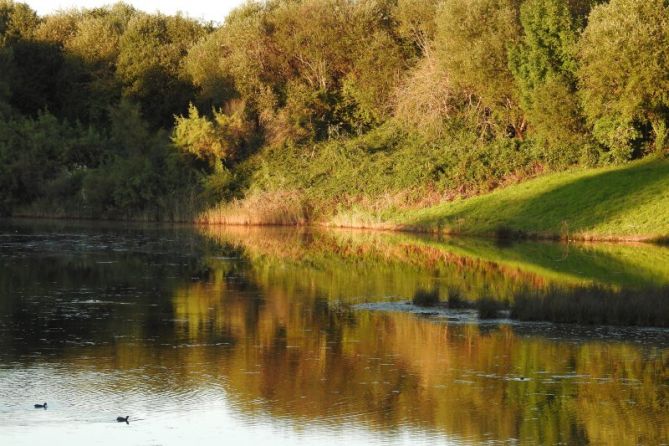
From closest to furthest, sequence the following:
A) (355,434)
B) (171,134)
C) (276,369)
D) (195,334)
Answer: (355,434) < (276,369) < (195,334) < (171,134)

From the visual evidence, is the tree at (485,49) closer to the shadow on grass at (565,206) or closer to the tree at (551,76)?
the tree at (551,76)

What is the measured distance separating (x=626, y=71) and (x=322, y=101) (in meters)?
27.1

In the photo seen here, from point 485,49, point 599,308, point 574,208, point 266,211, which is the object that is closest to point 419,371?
point 599,308

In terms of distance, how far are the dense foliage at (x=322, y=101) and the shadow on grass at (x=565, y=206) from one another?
244 cm

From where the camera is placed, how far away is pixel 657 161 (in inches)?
2135

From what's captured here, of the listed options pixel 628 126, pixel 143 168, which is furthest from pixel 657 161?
pixel 143 168

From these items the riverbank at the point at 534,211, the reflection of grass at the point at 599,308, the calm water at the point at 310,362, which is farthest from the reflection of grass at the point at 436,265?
the riverbank at the point at 534,211

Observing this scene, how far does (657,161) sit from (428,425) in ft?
139

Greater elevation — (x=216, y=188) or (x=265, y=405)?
(x=216, y=188)

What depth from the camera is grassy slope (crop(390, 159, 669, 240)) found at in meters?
49.0

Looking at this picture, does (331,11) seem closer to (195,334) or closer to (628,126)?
(628,126)

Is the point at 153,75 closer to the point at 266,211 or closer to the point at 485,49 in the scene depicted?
the point at 266,211

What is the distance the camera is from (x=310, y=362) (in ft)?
61.2

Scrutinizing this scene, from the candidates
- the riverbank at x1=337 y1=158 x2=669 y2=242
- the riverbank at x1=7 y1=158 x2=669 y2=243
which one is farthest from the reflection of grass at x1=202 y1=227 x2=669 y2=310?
the riverbank at x1=7 y1=158 x2=669 y2=243
